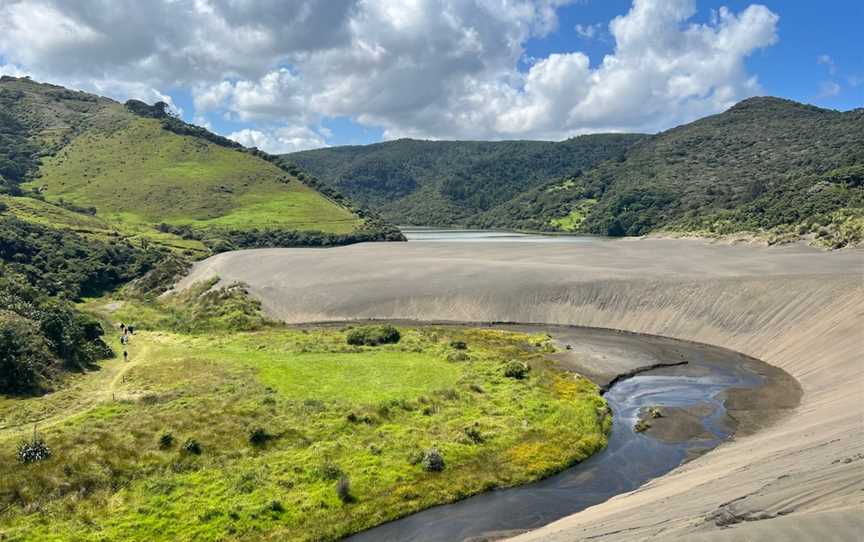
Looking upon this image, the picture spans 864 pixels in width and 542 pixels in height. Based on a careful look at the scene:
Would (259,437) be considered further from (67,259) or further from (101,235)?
(101,235)

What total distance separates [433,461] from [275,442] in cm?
1022

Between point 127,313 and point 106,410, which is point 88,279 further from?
point 106,410

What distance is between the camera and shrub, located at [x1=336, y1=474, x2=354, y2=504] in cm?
3041

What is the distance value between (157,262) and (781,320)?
11021 cm

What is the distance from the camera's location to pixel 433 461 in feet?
111

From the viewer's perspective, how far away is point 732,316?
65062 millimetres

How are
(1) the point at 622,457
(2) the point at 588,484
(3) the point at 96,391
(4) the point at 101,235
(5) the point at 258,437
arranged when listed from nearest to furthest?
1. (2) the point at 588,484
2. (5) the point at 258,437
3. (1) the point at 622,457
4. (3) the point at 96,391
5. (4) the point at 101,235

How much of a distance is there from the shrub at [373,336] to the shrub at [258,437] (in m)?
Result: 28.1

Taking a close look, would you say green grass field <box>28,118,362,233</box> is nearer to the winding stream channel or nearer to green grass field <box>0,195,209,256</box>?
green grass field <box>0,195,209,256</box>

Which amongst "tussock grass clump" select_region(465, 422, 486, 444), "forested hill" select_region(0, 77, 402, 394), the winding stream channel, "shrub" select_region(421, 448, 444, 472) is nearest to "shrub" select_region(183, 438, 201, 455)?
the winding stream channel

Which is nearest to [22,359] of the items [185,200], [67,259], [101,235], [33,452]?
[33,452]

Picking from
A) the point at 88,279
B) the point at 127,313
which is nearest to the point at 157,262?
the point at 88,279

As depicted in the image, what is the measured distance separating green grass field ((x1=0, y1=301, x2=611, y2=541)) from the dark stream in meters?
0.87

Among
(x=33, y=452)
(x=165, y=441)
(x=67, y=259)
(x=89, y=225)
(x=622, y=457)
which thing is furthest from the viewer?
(x=89, y=225)
